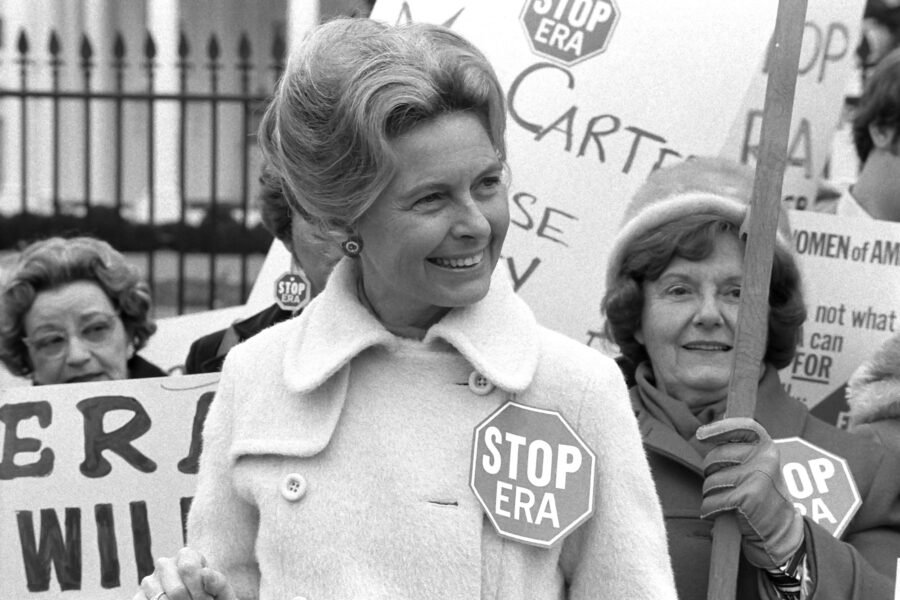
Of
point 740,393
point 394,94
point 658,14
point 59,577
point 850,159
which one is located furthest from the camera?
point 850,159

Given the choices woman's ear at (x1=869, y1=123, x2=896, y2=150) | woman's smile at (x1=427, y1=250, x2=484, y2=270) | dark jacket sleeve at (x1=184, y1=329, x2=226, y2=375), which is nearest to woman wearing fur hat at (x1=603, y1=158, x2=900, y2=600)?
woman's smile at (x1=427, y1=250, x2=484, y2=270)

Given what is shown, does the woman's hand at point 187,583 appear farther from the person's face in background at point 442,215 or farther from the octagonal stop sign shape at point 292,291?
the octagonal stop sign shape at point 292,291

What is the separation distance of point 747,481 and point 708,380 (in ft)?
1.94

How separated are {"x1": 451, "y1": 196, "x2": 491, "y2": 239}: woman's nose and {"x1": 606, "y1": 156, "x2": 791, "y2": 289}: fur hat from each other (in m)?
1.01

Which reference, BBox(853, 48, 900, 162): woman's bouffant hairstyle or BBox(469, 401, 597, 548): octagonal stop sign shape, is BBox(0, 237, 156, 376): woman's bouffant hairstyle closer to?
BBox(853, 48, 900, 162): woman's bouffant hairstyle

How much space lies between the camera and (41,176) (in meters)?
17.4

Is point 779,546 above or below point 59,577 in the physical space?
above

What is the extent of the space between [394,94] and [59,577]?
1.68m

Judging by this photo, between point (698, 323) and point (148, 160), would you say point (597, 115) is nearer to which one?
point (698, 323)

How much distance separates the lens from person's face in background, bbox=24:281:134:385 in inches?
149

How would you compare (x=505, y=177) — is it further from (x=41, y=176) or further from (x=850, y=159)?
(x=41, y=176)

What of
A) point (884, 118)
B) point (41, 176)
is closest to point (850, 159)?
point (884, 118)

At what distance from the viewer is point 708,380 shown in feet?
9.61

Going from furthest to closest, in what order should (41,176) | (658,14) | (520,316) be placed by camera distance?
(41,176), (658,14), (520,316)
